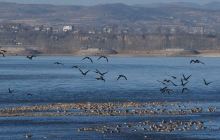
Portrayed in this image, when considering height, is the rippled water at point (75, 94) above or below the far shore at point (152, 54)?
below

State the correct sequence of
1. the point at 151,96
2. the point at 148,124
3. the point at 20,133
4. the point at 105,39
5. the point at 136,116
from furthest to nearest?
the point at 105,39
the point at 151,96
the point at 136,116
the point at 148,124
the point at 20,133

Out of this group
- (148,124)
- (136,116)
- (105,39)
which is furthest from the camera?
(105,39)

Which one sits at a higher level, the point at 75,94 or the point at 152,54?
the point at 152,54

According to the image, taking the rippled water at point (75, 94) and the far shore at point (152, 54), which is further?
the far shore at point (152, 54)

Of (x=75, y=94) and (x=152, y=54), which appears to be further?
(x=152, y=54)

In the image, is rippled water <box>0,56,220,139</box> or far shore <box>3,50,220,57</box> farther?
far shore <box>3,50,220,57</box>

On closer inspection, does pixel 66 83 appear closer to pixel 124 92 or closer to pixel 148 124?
pixel 124 92

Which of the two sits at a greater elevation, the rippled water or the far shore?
the far shore

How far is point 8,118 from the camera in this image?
40.9 meters

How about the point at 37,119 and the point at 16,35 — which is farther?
the point at 16,35

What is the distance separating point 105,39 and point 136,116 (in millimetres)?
125248

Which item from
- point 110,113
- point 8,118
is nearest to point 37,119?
point 8,118

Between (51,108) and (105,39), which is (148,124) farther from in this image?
(105,39)

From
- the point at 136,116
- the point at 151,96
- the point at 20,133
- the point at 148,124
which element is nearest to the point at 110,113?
the point at 136,116
